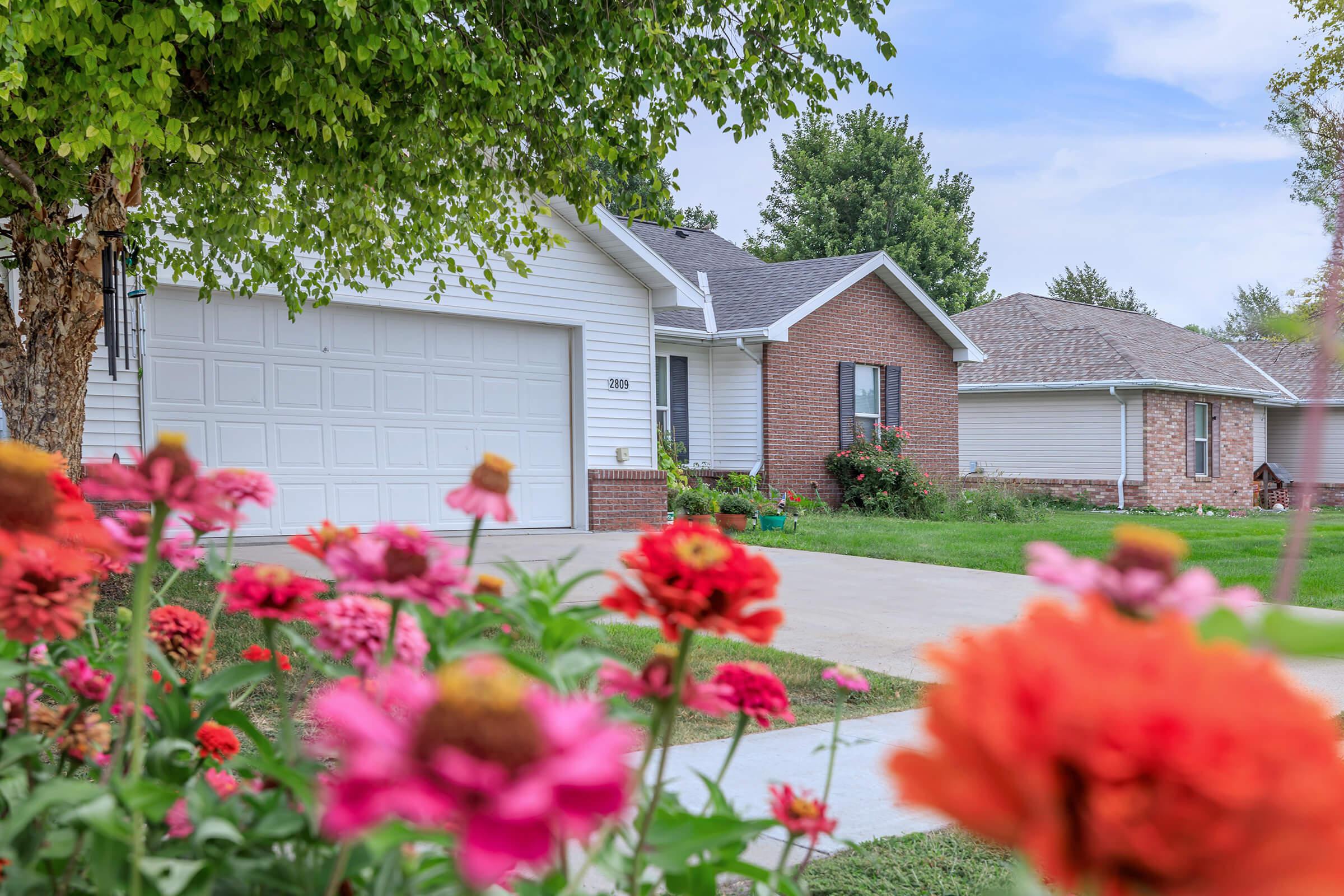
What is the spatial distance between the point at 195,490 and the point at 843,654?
515 centimetres

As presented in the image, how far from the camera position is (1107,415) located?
859 inches

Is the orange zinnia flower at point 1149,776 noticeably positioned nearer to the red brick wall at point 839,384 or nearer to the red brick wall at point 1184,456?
the red brick wall at point 839,384

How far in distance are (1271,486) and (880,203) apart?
14.7 meters

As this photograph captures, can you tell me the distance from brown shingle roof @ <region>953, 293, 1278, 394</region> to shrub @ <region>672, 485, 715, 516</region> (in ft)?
36.9

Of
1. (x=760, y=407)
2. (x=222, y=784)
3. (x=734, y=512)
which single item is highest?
(x=760, y=407)

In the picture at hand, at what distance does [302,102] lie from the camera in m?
5.95

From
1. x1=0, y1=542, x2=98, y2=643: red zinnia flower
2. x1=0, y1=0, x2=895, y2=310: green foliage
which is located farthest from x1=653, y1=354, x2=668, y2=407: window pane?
x1=0, y1=542, x2=98, y2=643: red zinnia flower

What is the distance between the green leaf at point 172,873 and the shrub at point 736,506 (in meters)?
12.7

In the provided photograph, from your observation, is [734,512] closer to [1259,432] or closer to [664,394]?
[664,394]

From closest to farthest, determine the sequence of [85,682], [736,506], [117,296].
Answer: [85,682] < [117,296] < [736,506]

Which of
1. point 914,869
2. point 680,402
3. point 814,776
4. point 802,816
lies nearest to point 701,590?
point 802,816

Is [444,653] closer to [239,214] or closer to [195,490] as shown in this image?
[195,490]

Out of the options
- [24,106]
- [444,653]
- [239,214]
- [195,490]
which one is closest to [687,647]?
[444,653]

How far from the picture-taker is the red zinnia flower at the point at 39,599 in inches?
40.9
